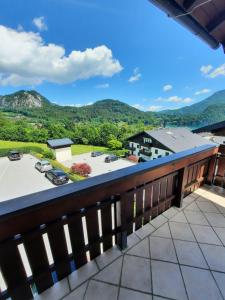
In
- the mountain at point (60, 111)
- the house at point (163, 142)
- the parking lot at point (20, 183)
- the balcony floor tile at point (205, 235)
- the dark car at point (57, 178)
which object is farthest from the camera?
the mountain at point (60, 111)

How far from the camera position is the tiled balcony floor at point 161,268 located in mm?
1096

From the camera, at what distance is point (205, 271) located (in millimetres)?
1243

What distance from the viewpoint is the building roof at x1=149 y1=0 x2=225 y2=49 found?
43.0 inches

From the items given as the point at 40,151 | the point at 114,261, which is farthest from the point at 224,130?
the point at 40,151

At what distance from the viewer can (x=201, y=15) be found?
4.48 feet

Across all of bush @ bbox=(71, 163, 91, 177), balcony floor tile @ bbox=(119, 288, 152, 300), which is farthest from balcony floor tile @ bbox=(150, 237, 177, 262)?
bush @ bbox=(71, 163, 91, 177)

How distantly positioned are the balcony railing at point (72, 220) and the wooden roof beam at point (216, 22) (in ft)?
4.63

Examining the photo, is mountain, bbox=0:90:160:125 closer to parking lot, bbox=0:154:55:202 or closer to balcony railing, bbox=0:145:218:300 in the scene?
parking lot, bbox=0:154:55:202

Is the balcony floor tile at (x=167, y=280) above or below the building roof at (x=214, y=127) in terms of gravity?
below

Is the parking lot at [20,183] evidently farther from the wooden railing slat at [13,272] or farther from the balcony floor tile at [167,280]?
the balcony floor tile at [167,280]

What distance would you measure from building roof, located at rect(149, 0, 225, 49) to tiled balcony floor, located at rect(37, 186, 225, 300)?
6.87 feet

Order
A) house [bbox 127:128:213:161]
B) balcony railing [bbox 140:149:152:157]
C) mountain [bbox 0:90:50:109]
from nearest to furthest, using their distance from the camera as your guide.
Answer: house [bbox 127:128:213:161]
balcony railing [bbox 140:149:152:157]
mountain [bbox 0:90:50:109]

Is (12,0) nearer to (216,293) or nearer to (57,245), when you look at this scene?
(57,245)

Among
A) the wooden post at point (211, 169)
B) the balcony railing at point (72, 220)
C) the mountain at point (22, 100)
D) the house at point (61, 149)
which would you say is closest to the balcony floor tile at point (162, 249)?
the balcony railing at point (72, 220)
